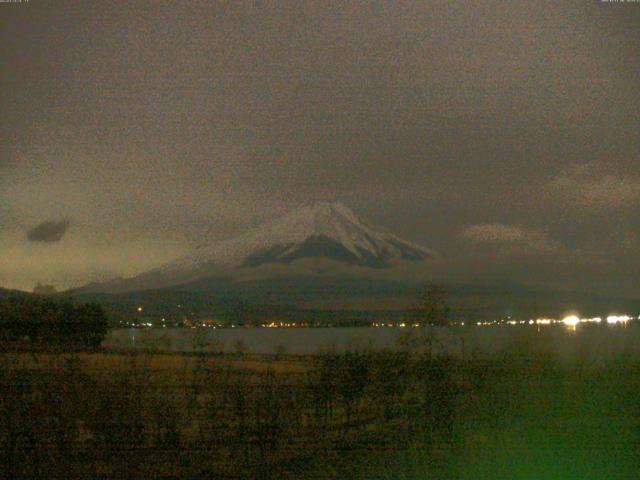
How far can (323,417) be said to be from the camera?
12.6 metres

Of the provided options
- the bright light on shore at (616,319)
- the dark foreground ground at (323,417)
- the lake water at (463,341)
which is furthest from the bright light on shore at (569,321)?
the dark foreground ground at (323,417)

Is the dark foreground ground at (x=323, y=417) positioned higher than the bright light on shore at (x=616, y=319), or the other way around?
the bright light on shore at (x=616, y=319)

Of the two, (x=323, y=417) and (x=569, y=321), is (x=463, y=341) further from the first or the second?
(x=569, y=321)

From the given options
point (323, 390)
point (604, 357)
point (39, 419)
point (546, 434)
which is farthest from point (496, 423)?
point (39, 419)

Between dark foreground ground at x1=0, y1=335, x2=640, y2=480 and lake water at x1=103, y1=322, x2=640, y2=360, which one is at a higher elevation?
lake water at x1=103, y1=322, x2=640, y2=360

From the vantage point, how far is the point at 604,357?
16.0 meters

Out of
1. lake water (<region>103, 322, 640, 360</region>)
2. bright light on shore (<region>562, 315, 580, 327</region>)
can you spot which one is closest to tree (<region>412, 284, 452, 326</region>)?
lake water (<region>103, 322, 640, 360</region>)

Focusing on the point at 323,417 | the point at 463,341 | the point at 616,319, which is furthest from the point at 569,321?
the point at 323,417

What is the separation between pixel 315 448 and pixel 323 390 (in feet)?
7.19

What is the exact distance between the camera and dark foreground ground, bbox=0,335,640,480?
9.81 meters

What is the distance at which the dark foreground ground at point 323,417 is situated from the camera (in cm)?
981

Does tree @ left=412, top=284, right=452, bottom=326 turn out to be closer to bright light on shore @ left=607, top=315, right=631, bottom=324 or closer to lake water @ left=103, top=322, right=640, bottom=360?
lake water @ left=103, top=322, right=640, bottom=360

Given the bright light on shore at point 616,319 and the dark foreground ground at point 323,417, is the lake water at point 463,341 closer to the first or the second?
the dark foreground ground at point 323,417

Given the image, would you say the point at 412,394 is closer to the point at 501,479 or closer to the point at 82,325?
the point at 501,479
